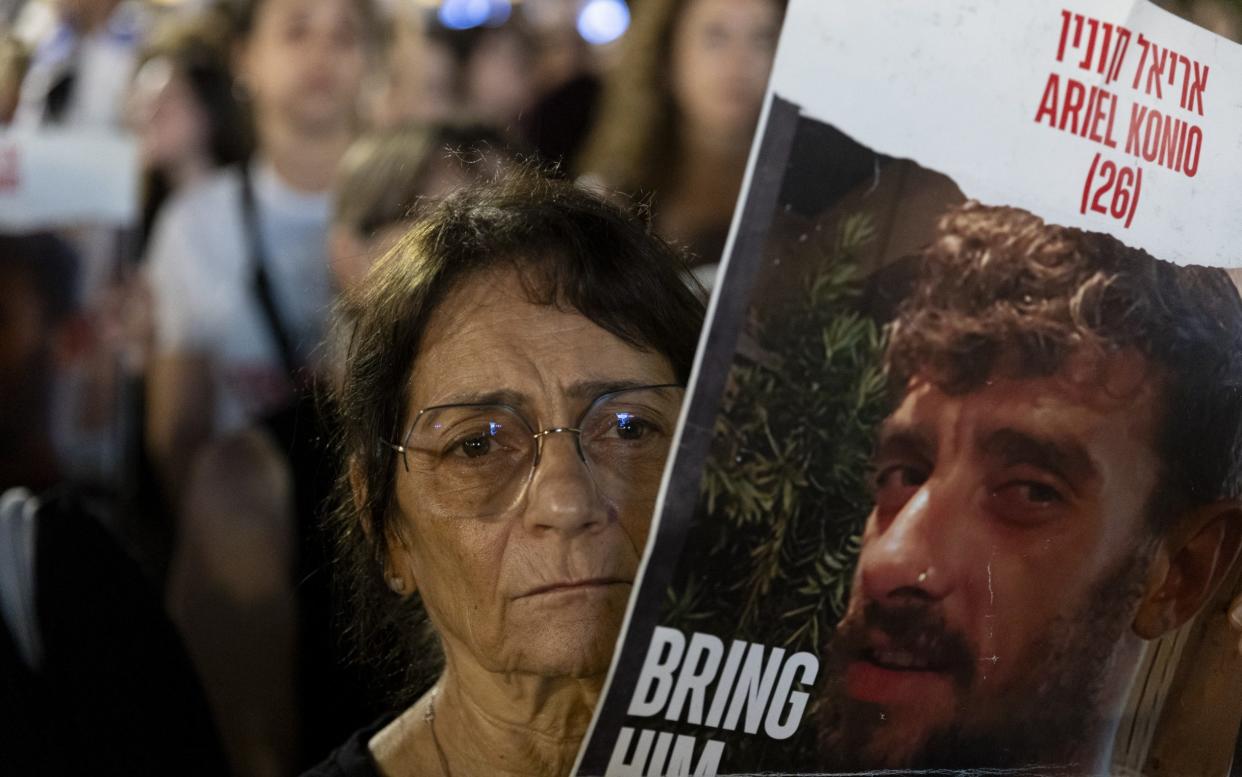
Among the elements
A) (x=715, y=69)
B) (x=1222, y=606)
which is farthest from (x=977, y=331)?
(x=715, y=69)

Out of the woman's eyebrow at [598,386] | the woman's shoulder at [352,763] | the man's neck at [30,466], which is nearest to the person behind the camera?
the woman's eyebrow at [598,386]

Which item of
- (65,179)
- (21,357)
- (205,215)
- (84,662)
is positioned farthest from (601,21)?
(84,662)

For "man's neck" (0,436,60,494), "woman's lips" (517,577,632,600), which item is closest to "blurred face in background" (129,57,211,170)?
"man's neck" (0,436,60,494)

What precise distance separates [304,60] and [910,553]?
261cm

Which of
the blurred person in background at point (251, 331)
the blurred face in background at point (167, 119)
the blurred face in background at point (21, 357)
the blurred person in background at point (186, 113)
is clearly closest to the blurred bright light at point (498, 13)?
the blurred person in background at point (251, 331)

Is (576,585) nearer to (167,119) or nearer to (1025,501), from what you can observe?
(1025,501)

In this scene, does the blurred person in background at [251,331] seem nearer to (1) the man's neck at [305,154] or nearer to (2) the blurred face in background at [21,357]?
(1) the man's neck at [305,154]

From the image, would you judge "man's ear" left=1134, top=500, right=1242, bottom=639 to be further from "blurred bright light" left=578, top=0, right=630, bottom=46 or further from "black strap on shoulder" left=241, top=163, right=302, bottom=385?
"blurred bright light" left=578, top=0, right=630, bottom=46

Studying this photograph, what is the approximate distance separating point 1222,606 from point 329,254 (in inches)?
80.9

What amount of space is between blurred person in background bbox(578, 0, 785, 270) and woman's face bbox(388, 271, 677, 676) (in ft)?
4.42

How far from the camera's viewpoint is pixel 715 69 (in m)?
2.83

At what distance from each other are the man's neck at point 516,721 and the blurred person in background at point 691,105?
1.41m

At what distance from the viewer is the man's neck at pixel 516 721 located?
53.5 inches

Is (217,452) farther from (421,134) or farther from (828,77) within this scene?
(828,77)
